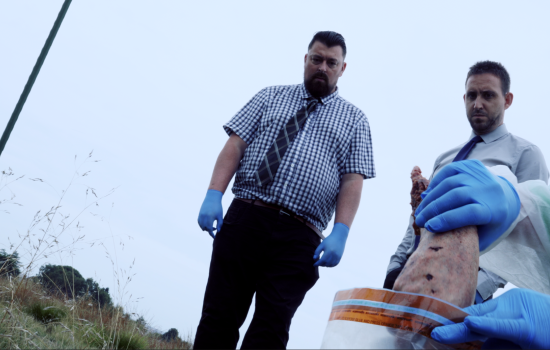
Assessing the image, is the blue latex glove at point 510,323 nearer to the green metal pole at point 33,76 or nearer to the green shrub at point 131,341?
the green metal pole at point 33,76

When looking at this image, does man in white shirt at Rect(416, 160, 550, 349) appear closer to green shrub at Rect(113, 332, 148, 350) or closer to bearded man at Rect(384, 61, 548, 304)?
bearded man at Rect(384, 61, 548, 304)

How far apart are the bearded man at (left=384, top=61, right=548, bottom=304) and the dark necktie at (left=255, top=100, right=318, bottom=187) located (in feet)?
2.59

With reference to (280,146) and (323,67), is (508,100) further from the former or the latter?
(280,146)

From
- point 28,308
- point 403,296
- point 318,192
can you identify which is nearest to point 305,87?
point 318,192

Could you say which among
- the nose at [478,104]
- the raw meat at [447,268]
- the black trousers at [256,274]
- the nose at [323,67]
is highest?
the nose at [478,104]

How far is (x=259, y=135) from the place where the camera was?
257cm

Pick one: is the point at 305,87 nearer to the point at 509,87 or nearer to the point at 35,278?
the point at 509,87

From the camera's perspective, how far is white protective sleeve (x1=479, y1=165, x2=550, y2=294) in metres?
1.15

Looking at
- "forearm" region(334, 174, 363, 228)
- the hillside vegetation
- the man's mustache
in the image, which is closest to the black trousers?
"forearm" region(334, 174, 363, 228)

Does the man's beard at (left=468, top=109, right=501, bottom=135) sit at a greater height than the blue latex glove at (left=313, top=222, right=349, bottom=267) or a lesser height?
greater

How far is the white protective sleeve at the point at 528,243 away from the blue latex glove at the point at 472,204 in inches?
2.5

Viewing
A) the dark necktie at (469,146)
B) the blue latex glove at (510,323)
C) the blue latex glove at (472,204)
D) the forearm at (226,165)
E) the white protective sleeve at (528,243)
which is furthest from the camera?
the forearm at (226,165)

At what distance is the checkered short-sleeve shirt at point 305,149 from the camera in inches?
92.0

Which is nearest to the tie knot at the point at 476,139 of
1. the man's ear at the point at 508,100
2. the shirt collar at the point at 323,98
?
the man's ear at the point at 508,100
